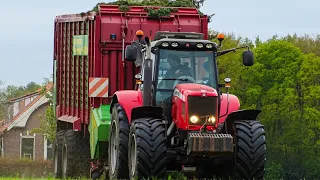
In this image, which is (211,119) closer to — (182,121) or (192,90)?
(182,121)

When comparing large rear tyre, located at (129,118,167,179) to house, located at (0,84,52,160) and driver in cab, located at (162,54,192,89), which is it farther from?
house, located at (0,84,52,160)

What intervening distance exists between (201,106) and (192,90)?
30cm

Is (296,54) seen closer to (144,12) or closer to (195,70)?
(144,12)

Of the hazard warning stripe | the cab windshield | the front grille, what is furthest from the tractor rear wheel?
the hazard warning stripe

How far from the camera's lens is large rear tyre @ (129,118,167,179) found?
16375 mm

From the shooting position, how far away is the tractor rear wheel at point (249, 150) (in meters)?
16.8

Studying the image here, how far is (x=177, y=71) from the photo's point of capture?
17.6 m

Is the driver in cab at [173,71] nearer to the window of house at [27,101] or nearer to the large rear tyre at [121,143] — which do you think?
the large rear tyre at [121,143]

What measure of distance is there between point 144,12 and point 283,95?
44907 millimetres

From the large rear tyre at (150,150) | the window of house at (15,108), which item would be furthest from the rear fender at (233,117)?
the window of house at (15,108)

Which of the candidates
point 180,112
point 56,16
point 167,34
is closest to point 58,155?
point 56,16

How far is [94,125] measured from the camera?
2097 centimetres

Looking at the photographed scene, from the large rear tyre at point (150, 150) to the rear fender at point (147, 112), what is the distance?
525 mm

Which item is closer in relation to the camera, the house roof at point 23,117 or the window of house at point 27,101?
the house roof at point 23,117
